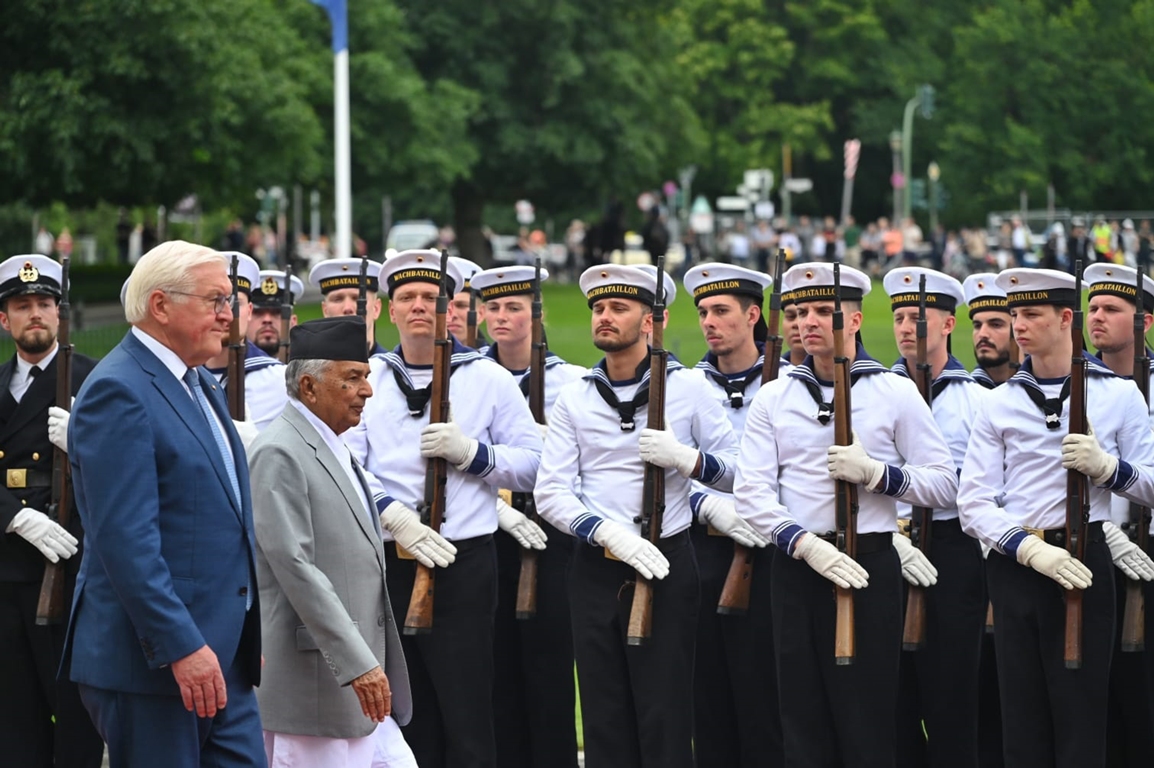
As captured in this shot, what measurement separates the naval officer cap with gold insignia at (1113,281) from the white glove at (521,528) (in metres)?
2.57

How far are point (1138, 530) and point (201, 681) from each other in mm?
4101

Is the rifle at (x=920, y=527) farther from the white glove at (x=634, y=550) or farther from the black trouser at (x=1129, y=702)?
the white glove at (x=634, y=550)

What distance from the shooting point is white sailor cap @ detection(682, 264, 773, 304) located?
8469 millimetres

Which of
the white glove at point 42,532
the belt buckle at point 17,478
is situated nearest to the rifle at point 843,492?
the white glove at point 42,532

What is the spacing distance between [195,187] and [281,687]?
80.9 feet

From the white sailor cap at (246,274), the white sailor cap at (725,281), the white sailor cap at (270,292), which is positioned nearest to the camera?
the white sailor cap at (725,281)

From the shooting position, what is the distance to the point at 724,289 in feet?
27.8

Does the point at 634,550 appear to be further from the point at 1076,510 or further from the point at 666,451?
the point at 1076,510

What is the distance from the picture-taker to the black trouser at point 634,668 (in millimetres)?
7371

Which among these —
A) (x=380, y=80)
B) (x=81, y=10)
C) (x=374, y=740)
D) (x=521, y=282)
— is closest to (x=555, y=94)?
(x=380, y=80)

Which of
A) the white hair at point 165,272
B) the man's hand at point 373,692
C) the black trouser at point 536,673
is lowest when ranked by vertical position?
the black trouser at point 536,673

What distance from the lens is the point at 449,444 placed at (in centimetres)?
765

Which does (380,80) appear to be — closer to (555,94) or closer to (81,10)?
(555,94)

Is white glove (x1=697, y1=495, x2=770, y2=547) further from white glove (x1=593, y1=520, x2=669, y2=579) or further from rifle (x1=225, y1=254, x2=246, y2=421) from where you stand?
rifle (x1=225, y1=254, x2=246, y2=421)
